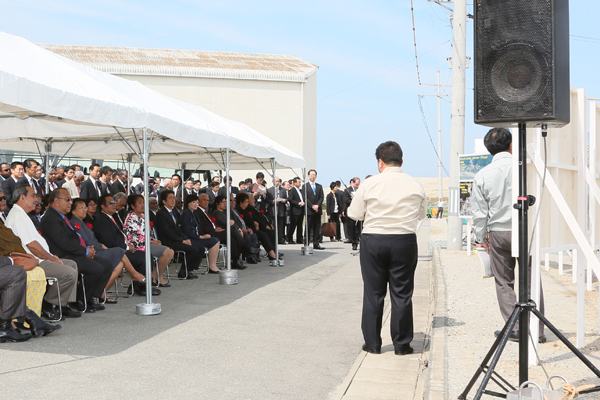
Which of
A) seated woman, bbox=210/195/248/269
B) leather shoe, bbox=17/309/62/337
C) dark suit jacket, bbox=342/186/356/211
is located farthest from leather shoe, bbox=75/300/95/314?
dark suit jacket, bbox=342/186/356/211

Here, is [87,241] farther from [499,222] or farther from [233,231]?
[499,222]

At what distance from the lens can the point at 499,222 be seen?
236 inches

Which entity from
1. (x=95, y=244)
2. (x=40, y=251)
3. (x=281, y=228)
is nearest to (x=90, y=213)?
(x=95, y=244)

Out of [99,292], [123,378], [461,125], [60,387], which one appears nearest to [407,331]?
[123,378]

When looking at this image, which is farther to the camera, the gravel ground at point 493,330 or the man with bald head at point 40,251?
the man with bald head at point 40,251

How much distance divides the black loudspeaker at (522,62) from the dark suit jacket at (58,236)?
556 cm

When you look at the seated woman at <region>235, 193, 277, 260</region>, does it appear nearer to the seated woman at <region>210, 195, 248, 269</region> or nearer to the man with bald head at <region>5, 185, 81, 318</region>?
the seated woman at <region>210, 195, 248, 269</region>

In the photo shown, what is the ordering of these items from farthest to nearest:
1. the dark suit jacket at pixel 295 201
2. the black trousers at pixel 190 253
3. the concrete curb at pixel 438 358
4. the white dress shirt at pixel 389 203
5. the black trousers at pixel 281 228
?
the black trousers at pixel 281 228 → the dark suit jacket at pixel 295 201 → the black trousers at pixel 190 253 → the white dress shirt at pixel 389 203 → the concrete curb at pixel 438 358

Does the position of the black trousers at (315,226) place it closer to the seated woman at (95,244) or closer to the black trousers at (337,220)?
the black trousers at (337,220)

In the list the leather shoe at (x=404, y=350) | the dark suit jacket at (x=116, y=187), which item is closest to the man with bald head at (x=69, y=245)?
the leather shoe at (x=404, y=350)

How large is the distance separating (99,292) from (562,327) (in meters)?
5.58

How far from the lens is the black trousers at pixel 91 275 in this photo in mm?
7926

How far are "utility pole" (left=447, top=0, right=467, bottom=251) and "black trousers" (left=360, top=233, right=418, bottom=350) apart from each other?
32.9 feet

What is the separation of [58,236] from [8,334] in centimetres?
187
